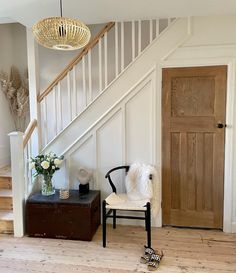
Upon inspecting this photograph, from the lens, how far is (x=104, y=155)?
3469 mm

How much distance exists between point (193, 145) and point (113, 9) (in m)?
1.77

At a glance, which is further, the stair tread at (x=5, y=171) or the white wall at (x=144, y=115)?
the stair tread at (x=5, y=171)

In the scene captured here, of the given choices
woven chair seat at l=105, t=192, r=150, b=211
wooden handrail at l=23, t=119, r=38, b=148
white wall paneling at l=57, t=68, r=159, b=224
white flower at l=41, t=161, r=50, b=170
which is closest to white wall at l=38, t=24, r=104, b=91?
wooden handrail at l=23, t=119, r=38, b=148

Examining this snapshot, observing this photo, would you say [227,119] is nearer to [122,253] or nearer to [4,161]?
[122,253]

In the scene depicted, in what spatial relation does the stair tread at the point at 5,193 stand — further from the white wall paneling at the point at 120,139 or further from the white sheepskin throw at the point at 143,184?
the white sheepskin throw at the point at 143,184

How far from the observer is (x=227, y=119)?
3107mm

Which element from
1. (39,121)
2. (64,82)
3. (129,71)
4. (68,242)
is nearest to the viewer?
(68,242)

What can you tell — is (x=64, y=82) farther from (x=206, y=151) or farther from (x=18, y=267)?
(x=18, y=267)

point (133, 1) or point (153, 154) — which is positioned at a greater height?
point (133, 1)

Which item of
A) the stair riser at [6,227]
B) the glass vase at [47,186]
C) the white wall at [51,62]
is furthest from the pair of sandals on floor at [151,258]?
the white wall at [51,62]

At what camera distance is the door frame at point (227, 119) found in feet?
10.0

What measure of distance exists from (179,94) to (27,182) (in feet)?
6.93

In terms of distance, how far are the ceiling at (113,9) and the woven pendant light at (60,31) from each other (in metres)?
0.92

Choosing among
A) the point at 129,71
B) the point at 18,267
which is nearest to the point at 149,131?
the point at 129,71
